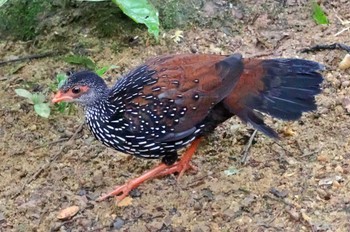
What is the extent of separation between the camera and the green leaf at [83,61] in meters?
5.64

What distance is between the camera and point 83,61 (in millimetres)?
5656

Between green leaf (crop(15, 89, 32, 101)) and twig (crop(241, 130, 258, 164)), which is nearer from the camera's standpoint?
twig (crop(241, 130, 258, 164))

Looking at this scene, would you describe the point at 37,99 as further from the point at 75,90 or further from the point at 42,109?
the point at 75,90

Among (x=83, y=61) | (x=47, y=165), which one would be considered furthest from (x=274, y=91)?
(x=83, y=61)

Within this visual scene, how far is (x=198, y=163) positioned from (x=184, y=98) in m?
0.70

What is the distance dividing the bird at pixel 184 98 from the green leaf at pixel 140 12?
260 millimetres

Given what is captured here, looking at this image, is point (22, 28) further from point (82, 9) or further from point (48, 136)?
point (48, 136)

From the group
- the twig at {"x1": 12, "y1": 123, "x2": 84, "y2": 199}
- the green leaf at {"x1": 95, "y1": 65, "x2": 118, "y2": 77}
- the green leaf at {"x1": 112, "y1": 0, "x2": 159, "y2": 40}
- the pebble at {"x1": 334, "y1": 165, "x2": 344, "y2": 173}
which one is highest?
the green leaf at {"x1": 112, "y1": 0, "x2": 159, "y2": 40}

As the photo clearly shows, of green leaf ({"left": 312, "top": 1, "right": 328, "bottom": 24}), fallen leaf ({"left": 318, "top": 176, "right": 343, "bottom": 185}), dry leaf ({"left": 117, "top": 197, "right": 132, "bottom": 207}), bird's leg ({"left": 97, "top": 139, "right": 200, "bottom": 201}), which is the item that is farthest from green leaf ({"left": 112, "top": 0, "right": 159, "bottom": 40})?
green leaf ({"left": 312, "top": 1, "right": 328, "bottom": 24})

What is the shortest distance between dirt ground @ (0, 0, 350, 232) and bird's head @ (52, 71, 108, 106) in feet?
1.77

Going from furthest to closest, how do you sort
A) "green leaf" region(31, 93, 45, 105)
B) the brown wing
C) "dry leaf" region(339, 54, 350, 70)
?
"dry leaf" region(339, 54, 350, 70)
"green leaf" region(31, 93, 45, 105)
the brown wing

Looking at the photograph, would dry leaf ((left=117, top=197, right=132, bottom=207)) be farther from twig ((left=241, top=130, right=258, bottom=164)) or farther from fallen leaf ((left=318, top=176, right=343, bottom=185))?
fallen leaf ((left=318, top=176, right=343, bottom=185))

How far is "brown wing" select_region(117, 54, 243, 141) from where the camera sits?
4449 mm

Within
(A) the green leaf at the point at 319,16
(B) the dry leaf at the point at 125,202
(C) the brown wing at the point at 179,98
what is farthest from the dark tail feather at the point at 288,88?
(A) the green leaf at the point at 319,16
